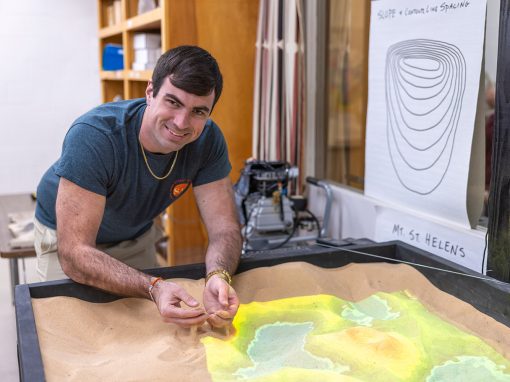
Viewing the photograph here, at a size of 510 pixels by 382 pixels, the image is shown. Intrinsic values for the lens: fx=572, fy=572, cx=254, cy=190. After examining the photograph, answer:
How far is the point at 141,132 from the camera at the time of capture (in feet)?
5.15

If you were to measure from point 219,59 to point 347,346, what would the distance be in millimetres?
1878

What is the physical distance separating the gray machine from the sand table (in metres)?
0.61

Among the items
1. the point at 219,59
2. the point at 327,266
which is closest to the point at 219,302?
the point at 327,266

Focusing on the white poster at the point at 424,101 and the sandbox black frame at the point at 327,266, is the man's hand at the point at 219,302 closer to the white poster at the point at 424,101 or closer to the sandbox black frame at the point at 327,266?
the sandbox black frame at the point at 327,266

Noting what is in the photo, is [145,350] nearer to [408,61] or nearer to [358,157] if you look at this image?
[408,61]

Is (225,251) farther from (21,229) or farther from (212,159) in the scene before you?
(21,229)

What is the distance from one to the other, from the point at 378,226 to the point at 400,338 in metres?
0.81

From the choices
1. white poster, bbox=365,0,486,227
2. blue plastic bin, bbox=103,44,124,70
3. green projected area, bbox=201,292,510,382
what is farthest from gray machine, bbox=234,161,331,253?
blue plastic bin, bbox=103,44,124,70

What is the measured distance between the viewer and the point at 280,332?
1.33 metres

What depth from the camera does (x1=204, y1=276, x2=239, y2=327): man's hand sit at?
1.32 metres

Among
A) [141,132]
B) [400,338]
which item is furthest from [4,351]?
[400,338]

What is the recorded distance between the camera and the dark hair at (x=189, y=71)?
4.72 feet

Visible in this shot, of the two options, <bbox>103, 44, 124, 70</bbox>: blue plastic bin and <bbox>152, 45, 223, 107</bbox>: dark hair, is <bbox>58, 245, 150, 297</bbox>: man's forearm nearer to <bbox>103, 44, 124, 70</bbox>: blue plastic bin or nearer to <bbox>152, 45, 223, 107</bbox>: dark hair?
<bbox>152, 45, 223, 107</bbox>: dark hair

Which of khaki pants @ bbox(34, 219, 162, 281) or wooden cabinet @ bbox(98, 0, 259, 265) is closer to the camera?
khaki pants @ bbox(34, 219, 162, 281)
